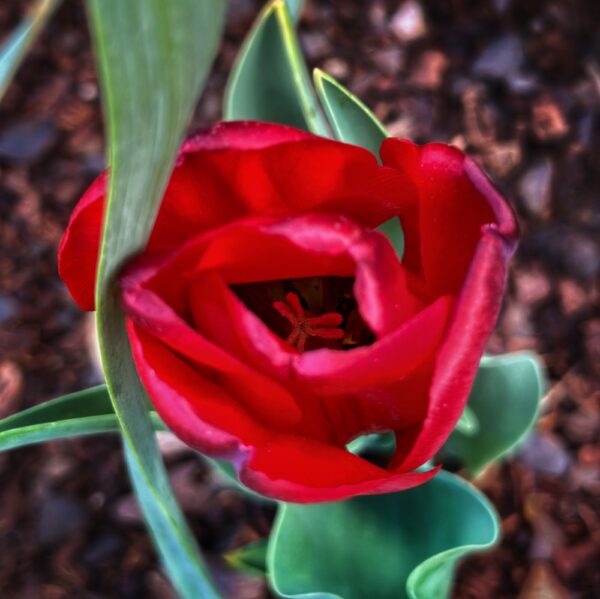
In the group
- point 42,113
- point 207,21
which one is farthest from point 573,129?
point 207,21

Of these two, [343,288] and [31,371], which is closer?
[343,288]

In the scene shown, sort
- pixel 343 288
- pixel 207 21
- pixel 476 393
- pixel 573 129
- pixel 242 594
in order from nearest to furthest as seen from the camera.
A: pixel 207 21
pixel 343 288
pixel 476 393
pixel 242 594
pixel 573 129

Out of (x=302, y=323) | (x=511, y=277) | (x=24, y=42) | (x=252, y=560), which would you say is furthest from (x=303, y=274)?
(x=511, y=277)

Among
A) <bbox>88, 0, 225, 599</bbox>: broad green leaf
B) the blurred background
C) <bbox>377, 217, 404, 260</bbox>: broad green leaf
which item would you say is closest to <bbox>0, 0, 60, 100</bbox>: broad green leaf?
<bbox>88, 0, 225, 599</bbox>: broad green leaf

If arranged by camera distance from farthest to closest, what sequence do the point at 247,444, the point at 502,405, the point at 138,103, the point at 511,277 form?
the point at 511,277, the point at 502,405, the point at 247,444, the point at 138,103

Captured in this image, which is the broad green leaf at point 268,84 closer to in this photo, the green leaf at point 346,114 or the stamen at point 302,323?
the green leaf at point 346,114

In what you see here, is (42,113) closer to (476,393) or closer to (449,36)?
(449,36)

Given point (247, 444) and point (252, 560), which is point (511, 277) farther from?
point (247, 444)

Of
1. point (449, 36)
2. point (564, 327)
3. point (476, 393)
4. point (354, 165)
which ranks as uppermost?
point (354, 165)
